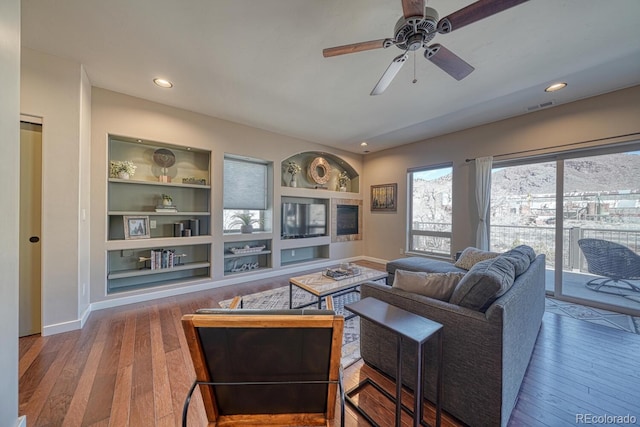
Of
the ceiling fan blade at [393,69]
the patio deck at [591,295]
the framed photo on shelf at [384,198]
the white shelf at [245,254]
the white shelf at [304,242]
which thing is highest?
the ceiling fan blade at [393,69]

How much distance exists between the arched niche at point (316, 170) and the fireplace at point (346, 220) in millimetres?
519

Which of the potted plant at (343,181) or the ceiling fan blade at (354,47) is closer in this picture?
the ceiling fan blade at (354,47)

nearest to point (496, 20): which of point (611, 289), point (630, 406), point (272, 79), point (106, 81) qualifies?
point (272, 79)

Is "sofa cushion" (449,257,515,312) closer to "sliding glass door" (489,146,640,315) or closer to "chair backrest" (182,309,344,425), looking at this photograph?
"chair backrest" (182,309,344,425)

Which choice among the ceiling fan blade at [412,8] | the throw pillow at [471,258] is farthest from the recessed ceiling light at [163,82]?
the throw pillow at [471,258]

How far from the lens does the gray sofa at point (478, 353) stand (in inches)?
47.7

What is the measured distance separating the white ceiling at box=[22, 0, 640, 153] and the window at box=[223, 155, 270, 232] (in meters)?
1.06

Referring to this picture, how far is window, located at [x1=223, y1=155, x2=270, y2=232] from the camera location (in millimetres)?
4219

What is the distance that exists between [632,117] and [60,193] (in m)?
6.51

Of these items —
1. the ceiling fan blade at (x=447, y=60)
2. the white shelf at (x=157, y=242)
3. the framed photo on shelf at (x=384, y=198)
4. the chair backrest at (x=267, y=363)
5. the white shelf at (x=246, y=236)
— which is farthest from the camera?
the framed photo on shelf at (x=384, y=198)

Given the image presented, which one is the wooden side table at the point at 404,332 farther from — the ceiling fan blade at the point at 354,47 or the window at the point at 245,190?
the window at the point at 245,190

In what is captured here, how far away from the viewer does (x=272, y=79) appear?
2.71 metres

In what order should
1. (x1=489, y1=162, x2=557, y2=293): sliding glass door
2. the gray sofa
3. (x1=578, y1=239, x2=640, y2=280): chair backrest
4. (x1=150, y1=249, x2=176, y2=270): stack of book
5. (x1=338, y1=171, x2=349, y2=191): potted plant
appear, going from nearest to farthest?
the gray sofa < (x1=578, y1=239, x2=640, y2=280): chair backrest < (x1=150, y1=249, x2=176, y2=270): stack of book < (x1=489, y1=162, x2=557, y2=293): sliding glass door < (x1=338, y1=171, x2=349, y2=191): potted plant

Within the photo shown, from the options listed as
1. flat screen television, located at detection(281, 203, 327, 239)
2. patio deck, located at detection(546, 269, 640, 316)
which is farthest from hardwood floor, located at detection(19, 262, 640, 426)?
flat screen television, located at detection(281, 203, 327, 239)
